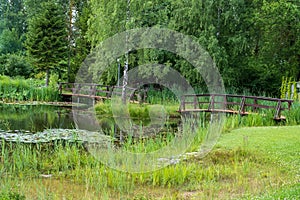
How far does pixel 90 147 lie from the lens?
784cm

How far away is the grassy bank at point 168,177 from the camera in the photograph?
519 cm

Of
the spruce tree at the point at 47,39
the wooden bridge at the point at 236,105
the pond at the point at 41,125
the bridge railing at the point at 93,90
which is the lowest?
the pond at the point at 41,125

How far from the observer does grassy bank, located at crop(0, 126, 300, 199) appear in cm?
519

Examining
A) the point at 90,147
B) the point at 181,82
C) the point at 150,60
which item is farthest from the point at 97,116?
the point at 90,147

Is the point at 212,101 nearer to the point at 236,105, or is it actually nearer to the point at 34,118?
the point at 236,105

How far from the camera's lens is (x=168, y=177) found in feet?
19.2

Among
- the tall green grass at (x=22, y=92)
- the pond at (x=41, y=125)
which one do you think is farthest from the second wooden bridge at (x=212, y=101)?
the pond at (x=41, y=125)

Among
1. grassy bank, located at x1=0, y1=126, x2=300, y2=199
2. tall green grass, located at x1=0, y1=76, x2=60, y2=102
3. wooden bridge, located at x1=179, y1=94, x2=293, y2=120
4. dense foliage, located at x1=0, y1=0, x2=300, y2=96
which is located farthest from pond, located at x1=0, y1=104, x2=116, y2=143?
wooden bridge, located at x1=179, y1=94, x2=293, y2=120

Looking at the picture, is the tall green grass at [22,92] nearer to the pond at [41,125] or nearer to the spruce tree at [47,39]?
the pond at [41,125]

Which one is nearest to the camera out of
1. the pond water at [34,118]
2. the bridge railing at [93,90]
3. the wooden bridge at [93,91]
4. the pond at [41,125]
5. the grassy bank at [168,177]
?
the grassy bank at [168,177]

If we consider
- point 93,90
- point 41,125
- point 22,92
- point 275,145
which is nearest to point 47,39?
point 22,92

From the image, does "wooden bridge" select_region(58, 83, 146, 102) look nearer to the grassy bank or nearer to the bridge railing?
the bridge railing

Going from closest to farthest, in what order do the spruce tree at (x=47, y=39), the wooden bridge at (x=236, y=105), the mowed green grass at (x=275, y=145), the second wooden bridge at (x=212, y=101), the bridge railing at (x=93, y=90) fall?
1. the mowed green grass at (x=275, y=145)
2. the wooden bridge at (x=236, y=105)
3. the second wooden bridge at (x=212, y=101)
4. the bridge railing at (x=93, y=90)
5. the spruce tree at (x=47, y=39)

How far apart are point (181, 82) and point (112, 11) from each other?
4.95 meters
